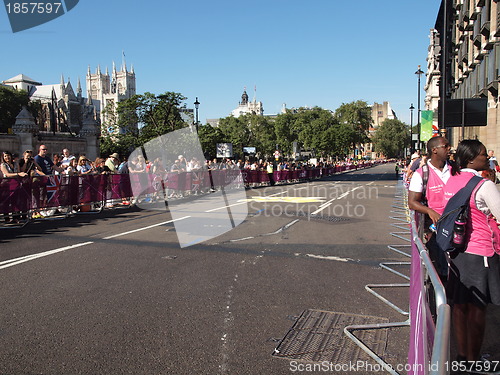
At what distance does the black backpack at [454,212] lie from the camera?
11.7ft

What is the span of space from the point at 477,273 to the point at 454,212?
510 mm

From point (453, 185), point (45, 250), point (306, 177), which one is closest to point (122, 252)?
point (45, 250)

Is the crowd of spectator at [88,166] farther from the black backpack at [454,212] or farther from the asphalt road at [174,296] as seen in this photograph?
the black backpack at [454,212]

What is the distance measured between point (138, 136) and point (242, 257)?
50.7 metres

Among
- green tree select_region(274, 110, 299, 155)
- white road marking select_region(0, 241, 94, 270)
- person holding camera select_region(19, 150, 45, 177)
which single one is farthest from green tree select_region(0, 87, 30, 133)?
white road marking select_region(0, 241, 94, 270)

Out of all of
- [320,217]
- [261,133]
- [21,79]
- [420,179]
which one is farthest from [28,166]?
[21,79]

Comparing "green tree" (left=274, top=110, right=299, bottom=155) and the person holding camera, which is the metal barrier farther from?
"green tree" (left=274, top=110, right=299, bottom=155)

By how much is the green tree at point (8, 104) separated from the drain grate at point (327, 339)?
314 feet

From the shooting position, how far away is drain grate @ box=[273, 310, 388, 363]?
385 centimetres

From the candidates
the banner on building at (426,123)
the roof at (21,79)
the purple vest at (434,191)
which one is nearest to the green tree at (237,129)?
the roof at (21,79)

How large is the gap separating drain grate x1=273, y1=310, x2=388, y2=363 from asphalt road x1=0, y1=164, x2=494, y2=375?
0.30ft

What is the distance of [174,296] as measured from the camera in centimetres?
536

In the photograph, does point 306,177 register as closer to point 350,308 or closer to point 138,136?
point 138,136

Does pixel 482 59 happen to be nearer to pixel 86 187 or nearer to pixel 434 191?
pixel 86 187
